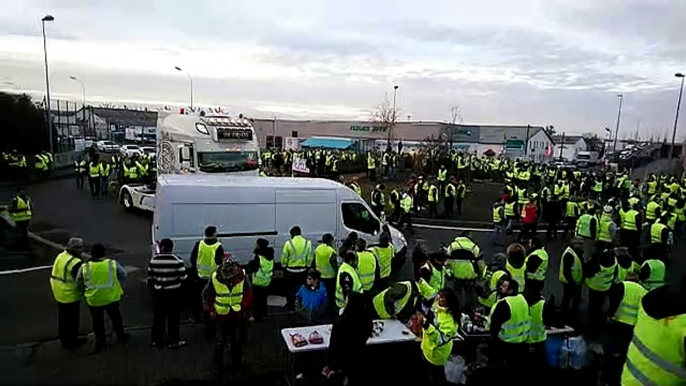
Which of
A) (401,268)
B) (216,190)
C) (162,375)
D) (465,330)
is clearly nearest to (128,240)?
(216,190)

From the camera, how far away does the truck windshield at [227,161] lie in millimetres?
18109

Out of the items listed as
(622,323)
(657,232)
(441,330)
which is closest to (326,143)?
(657,232)

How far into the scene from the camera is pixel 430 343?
20.0ft

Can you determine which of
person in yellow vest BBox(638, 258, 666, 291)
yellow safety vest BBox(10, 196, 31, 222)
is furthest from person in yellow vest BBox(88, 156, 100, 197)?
person in yellow vest BBox(638, 258, 666, 291)

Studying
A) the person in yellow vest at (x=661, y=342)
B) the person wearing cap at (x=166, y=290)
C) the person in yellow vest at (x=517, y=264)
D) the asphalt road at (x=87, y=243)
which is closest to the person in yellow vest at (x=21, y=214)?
the asphalt road at (x=87, y=243)

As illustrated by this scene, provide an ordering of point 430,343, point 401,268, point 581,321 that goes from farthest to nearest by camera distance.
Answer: point 401,268
point 581,321
point 430,343

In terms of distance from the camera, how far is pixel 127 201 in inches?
828

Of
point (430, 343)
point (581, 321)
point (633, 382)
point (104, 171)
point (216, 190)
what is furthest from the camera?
point (104, 171)

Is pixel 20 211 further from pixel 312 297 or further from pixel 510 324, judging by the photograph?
pixel 510 324

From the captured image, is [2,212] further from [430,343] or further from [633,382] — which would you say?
[633,382]

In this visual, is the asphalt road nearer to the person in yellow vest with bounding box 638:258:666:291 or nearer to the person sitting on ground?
the person in yellow vest with bounding box 638:258:666:291

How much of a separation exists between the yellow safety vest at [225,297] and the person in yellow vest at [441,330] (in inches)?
102

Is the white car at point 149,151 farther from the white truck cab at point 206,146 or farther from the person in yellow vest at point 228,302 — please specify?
the person in yellow vest at point 228,302

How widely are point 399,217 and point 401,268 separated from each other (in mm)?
6542
